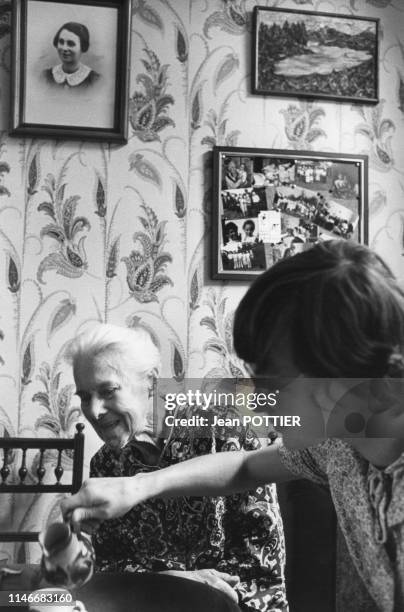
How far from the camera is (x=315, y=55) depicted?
2.01 m

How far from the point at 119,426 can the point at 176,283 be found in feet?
2.15

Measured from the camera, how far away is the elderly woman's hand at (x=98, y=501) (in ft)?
2.12

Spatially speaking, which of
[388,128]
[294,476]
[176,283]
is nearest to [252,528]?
[294,476]

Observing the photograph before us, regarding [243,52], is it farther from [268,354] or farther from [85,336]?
[268,354]

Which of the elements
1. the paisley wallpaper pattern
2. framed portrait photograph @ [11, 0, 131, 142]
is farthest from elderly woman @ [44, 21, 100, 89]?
the paisley wallpaper pattern

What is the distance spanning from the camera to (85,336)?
1.42 metres

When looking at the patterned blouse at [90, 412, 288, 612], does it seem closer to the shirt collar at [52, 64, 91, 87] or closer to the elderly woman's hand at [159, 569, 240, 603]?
the elderly woman's hand at [159, 569, 240, 603]

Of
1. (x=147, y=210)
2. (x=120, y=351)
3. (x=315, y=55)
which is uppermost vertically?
(x=315, y=55)

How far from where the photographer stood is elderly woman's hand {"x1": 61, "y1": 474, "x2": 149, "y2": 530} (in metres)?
0.65

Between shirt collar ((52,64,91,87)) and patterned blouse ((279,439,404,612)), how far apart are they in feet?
4.90

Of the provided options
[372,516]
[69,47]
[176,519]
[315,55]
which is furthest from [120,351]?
[315,55]

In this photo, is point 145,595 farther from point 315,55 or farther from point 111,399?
point 315,55

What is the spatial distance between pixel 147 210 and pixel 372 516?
4.67 feet

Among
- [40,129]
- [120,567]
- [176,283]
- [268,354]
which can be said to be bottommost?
[120,567]
